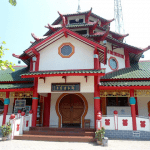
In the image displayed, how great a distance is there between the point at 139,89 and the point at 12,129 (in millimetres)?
8391

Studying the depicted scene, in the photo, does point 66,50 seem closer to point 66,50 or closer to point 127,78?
point 66,50

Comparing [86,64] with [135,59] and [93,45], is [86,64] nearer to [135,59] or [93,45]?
[93,45]

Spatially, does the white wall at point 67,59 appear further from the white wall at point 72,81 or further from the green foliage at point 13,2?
the green foliage at point 13,2

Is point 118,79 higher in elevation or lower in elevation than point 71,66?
lower

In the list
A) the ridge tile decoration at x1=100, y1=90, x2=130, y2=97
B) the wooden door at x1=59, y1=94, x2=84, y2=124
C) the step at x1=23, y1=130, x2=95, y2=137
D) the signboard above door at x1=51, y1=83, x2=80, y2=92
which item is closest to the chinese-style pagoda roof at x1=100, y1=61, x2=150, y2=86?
the ridge tile decoration at x1=100, y1=90, x2=130, y2=97

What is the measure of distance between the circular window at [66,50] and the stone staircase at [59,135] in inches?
207

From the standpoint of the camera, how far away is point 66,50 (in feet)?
37.6

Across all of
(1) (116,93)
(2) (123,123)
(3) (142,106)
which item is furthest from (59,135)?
(3) (142,106)

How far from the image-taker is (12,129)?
29.2 ft

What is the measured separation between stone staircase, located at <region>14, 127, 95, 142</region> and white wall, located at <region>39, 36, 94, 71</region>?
4.28 meters

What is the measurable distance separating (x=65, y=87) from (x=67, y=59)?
2.17 metres

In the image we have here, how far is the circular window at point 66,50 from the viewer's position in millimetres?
11341

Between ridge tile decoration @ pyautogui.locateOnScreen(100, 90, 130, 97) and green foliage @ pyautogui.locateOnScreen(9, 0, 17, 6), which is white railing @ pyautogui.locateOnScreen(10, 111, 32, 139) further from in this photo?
green foliage @ pyautogui.locateOnScreen(9, 0, 17, 6)

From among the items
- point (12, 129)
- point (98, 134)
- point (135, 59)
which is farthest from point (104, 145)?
point (135, 59)
